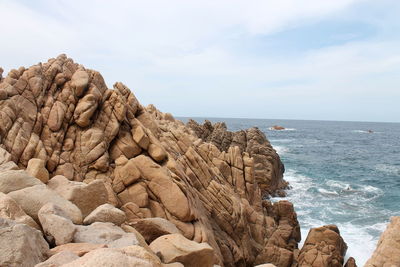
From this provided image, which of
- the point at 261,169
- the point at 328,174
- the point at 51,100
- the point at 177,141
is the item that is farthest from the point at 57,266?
the point at 328,174

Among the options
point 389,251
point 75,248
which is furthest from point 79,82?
point 389,251

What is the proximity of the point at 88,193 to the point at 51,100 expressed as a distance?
1044 centimetres

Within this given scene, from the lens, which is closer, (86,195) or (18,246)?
(18,246)

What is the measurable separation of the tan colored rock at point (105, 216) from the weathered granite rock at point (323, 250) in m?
16.7

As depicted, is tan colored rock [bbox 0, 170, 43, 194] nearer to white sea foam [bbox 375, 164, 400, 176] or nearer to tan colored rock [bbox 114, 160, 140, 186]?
tan colored rock [bbox 114, 160, 140, 186]

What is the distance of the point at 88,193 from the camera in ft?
41.5

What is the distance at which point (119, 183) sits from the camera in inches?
734

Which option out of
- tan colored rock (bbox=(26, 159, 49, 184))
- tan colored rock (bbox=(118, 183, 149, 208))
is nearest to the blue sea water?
tan colored rock (bbox=(118, 183, 149, 208))

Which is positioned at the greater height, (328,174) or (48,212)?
(48,212)

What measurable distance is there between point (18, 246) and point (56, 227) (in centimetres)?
210

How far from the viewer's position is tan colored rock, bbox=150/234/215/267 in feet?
34.3

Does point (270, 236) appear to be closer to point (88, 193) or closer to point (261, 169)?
point (88, 193)

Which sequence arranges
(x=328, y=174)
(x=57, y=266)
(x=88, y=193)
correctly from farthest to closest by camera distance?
(x=328, y=174) < (x=88, y=193) < (x=57, y=266)

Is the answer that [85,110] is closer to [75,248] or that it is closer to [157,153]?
[157,153]
